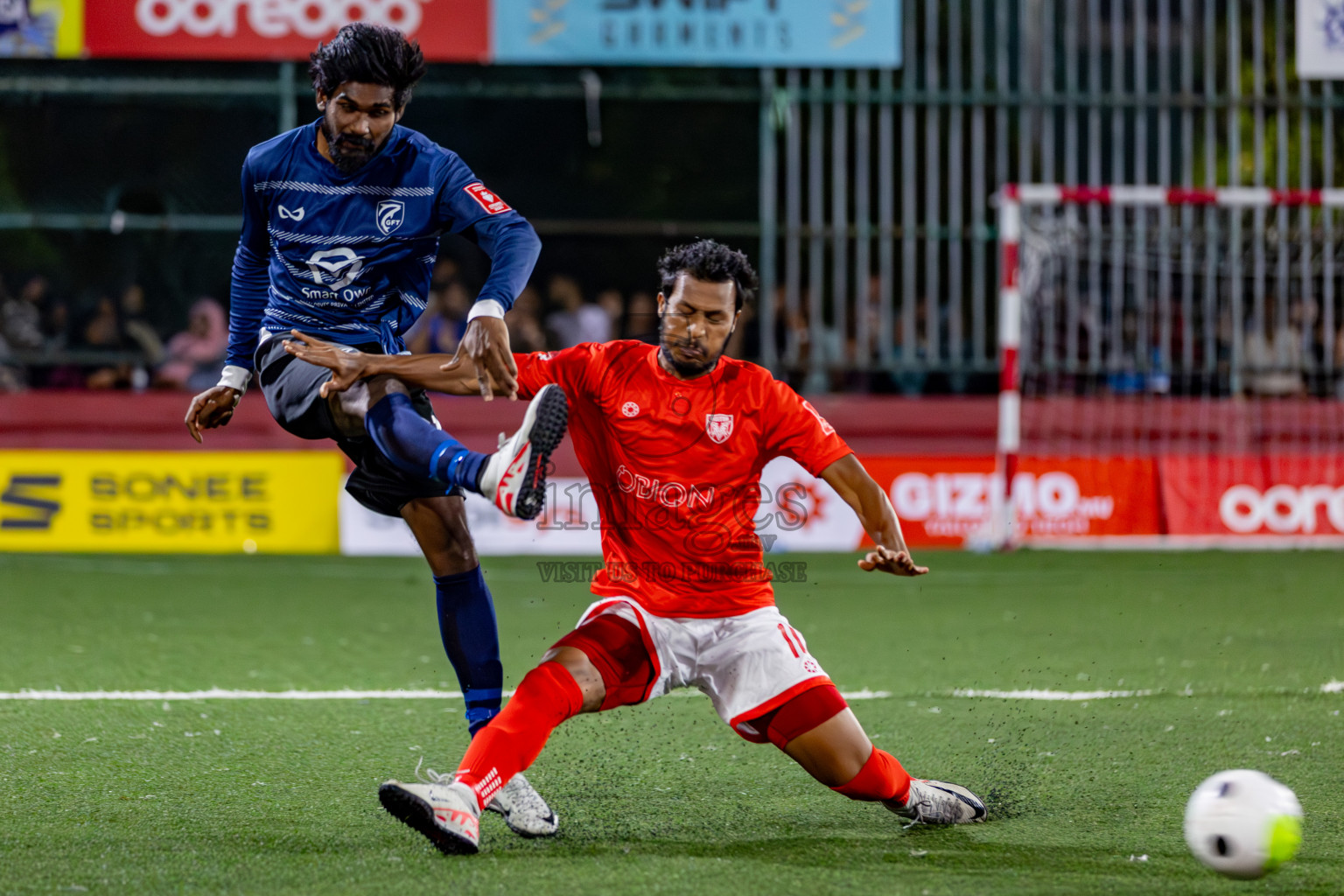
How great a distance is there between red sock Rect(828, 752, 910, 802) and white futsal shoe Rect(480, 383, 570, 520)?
1070 mm

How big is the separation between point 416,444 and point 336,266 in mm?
714

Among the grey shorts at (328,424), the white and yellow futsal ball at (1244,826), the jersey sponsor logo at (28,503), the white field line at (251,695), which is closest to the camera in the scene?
the white and yellow futsal ball at (1244,826)

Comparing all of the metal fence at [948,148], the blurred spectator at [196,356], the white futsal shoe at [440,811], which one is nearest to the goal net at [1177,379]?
the metal fence at [948,148]

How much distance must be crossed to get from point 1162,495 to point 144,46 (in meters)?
8.89

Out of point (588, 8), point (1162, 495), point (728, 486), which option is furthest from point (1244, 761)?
point (588, 8)

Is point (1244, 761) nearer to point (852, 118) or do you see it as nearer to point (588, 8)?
point (588, 8)

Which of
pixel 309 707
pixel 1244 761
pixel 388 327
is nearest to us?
pixel 388 327

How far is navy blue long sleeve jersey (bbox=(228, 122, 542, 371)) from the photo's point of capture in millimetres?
4164

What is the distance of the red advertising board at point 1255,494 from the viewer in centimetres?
1170

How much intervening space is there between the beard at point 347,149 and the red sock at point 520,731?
150 centimetres

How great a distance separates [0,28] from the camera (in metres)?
11.8

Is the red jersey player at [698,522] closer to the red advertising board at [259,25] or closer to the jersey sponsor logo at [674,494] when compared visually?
the jersey sponsor logo at [674,494]

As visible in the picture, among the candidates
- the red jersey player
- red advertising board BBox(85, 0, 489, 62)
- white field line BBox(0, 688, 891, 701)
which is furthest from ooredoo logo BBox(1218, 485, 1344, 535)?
the red jersey player

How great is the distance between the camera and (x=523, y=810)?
3.83 metres
